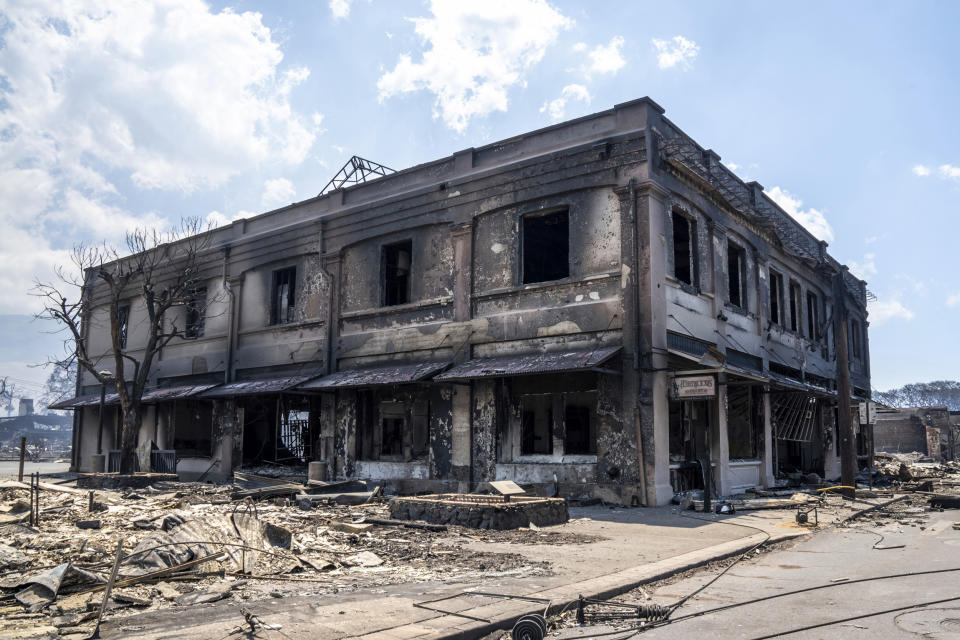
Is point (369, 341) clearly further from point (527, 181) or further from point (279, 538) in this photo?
point (279, 538)

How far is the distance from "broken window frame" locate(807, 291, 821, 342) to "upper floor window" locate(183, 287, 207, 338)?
20.1 meters

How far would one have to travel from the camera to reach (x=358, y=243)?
831 inches

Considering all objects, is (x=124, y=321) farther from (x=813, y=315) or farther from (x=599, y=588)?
(x=599, y=588)

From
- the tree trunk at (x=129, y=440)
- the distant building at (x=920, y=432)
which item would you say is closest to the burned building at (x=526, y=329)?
the tree trunk at (x=129, y=440)

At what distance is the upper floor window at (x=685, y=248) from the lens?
1791 centimetres

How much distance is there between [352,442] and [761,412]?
10.6m

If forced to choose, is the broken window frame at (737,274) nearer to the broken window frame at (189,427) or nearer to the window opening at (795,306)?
the window opening at (795,306)

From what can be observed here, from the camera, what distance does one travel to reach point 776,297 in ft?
75.7

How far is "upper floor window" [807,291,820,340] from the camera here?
2600 cm

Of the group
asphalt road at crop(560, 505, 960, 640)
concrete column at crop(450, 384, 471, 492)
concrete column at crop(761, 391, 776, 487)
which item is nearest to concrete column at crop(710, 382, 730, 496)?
concrete column at crop(761, 391, 776, 487)

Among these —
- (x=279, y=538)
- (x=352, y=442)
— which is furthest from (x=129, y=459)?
(x=279, y=538)

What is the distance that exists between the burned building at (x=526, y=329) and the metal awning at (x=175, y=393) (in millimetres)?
135

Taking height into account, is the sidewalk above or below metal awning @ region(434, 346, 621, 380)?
below

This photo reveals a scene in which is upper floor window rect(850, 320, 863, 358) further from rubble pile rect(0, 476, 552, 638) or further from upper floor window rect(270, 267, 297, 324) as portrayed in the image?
rubble pile rect(0, 476, 552, 638)
